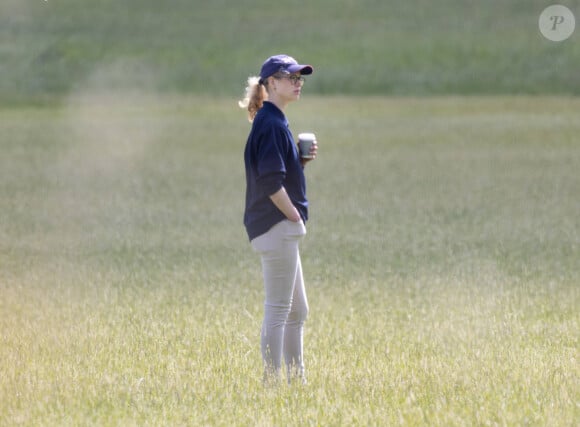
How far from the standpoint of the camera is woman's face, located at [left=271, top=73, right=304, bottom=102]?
7805mm

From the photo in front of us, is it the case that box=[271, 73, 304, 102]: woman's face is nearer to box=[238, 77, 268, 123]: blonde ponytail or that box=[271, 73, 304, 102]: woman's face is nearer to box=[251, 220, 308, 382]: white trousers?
box=[238, 77, 268, 123]: blonde ponytail

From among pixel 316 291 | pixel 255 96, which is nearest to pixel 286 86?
pixel 255 96

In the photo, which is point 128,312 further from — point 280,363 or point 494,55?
point 494,55

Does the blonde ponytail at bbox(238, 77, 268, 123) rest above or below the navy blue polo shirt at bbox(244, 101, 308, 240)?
above

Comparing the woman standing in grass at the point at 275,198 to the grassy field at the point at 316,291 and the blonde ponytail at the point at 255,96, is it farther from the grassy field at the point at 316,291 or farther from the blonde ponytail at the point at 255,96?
the grassy field at the point at 316,291

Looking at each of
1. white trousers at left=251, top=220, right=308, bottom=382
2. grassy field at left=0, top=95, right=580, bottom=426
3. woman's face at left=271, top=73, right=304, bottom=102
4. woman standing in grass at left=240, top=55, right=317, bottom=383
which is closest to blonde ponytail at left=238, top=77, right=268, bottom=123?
woman standing in grass at left=240, top=55, right=317, bottom=383

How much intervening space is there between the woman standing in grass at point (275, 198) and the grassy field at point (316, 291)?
1.63 ft

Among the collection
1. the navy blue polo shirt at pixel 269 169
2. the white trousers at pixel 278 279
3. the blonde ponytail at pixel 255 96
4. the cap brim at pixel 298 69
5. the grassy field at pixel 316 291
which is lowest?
the grassy field at pixel 316 291

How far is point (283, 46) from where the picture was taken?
224 ft

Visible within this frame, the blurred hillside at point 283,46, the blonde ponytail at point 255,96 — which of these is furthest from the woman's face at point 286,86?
the blurred hillside at point 283,46

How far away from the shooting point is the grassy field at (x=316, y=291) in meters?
7.71

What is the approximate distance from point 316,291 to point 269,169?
5.44 metres

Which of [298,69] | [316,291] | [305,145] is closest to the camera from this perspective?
[298,69]

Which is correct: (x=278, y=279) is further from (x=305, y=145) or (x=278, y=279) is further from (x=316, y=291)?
(x=316, y=291)
